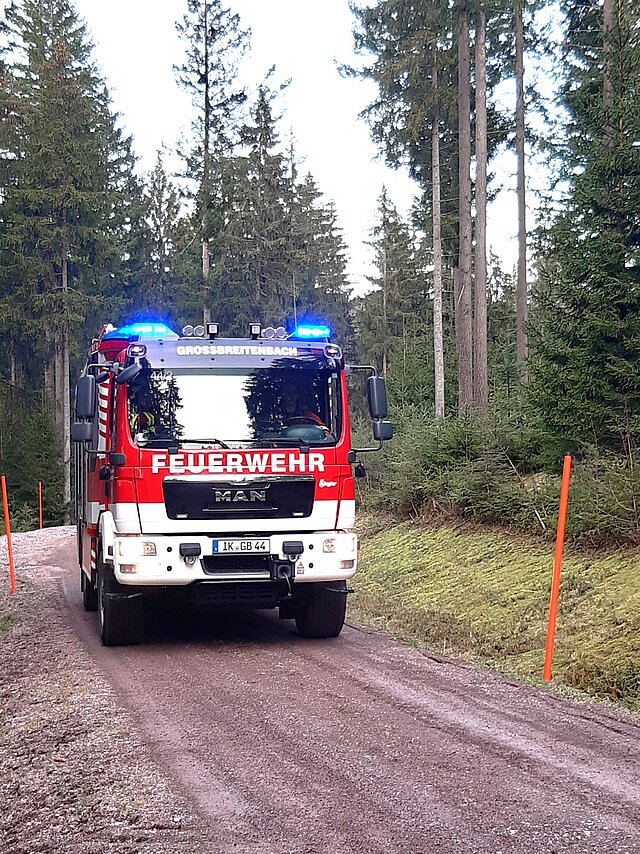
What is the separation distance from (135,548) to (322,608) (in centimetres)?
223

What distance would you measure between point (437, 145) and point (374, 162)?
6.38 feet

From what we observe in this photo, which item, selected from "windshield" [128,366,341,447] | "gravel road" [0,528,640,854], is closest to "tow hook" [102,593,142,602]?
"gravel road" [0,528,640,854]

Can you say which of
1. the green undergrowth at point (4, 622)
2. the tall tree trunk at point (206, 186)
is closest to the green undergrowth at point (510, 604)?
the green undergrowth at point (4, 622)

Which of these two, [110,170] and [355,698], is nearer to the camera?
[355,698]

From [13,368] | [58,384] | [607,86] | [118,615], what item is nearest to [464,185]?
[607,86]

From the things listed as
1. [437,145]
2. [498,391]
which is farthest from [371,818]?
[437,145]

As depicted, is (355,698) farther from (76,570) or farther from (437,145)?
(437,145)

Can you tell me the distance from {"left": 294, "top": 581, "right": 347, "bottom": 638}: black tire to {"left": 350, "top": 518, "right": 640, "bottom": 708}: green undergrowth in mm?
903

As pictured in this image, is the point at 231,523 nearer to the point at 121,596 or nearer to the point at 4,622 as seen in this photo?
the point at 121,596

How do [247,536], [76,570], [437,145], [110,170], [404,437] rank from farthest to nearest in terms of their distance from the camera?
[110,170] → [437,145] → [404,437] → [76,570] → [247,536]

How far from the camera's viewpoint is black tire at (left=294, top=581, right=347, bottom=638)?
1024 centimetres

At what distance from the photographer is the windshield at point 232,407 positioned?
9477 mm

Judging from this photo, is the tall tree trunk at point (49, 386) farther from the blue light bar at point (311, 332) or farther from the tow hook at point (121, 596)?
the tow hook at point (121, 596)

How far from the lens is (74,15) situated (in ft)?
154
